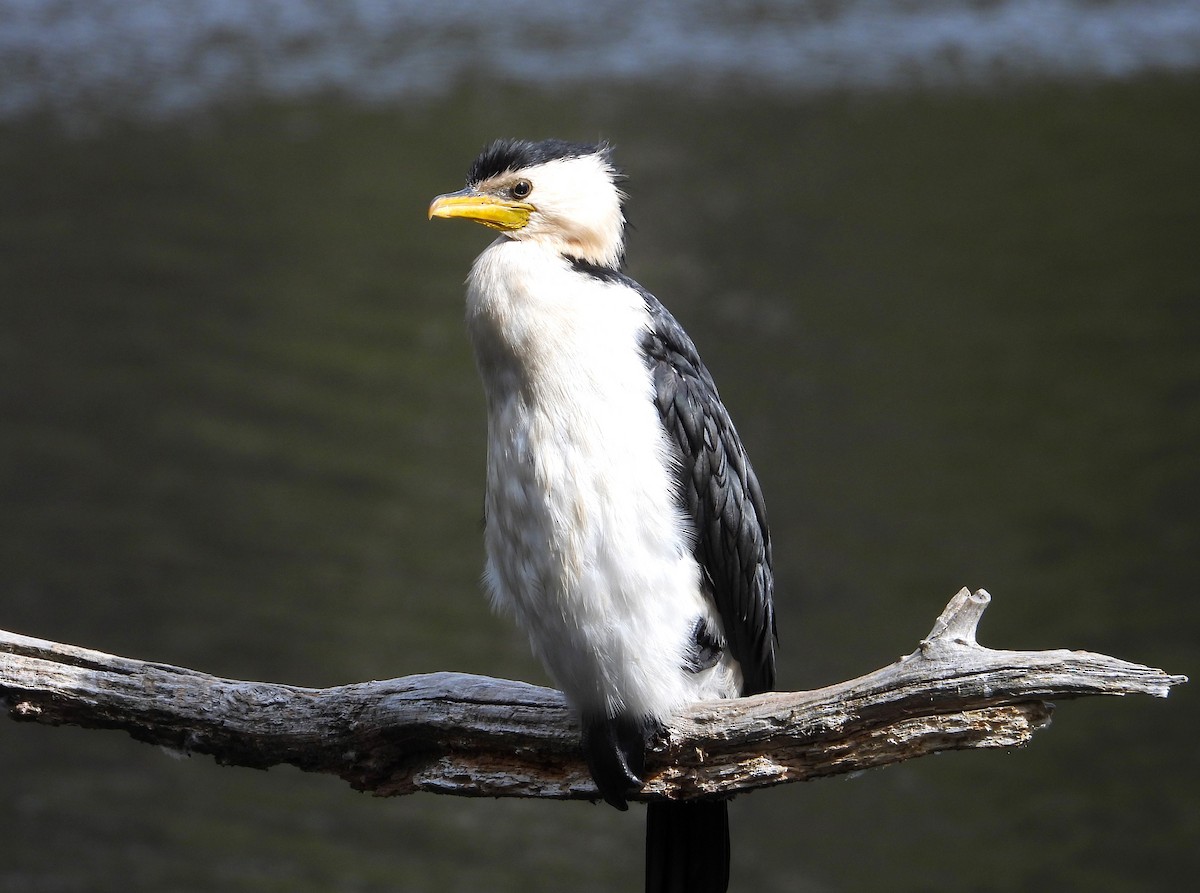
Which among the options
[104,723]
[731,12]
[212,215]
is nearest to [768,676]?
[104,723]

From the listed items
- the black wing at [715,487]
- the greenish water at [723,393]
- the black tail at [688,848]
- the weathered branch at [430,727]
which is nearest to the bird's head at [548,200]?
the black wing at [715,487]

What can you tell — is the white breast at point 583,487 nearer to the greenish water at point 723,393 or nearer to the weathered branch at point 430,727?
the weathered branch at point 430,727

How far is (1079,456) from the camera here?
12.0 metres

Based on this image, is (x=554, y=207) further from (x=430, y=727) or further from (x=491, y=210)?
(x=430, y=727)

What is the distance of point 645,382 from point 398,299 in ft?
37.3

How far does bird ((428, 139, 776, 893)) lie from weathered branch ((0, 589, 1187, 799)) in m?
0.12

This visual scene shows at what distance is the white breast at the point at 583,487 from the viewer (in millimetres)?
3979

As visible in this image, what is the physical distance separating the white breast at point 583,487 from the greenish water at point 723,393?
4636 mm

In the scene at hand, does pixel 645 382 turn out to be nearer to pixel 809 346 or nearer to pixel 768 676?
pixel 768 676

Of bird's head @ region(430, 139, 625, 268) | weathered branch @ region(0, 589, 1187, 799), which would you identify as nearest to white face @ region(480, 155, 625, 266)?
bird's head @ region(430, 139, 625, 268)

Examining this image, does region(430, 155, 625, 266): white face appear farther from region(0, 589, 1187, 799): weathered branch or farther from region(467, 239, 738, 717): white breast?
region(0, 589, 1187, 799): weathered branch

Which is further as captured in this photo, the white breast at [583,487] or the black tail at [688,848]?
the black tail at [688,848]

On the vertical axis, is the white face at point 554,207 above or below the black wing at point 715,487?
above

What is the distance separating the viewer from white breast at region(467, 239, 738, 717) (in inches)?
157
